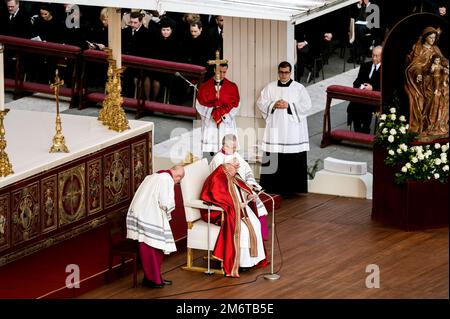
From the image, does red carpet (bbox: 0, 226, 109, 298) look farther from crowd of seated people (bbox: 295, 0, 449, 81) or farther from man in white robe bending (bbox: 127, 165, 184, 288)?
crowd of seated people (bbox: 295, 0, 449, 81)

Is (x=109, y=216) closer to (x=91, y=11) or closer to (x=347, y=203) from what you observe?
(x=347, y=203)

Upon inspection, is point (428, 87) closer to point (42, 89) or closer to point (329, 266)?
point (329, 266)

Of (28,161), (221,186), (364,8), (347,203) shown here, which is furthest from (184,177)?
(364,8)

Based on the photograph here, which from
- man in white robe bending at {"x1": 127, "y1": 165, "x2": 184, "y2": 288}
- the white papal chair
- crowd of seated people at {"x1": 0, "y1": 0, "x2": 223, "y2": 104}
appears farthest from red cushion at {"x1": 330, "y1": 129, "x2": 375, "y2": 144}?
man in white robe bending at {"x1": 127, "y1": 165, "x2": 184, "y2": 288}

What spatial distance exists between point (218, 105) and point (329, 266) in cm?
303

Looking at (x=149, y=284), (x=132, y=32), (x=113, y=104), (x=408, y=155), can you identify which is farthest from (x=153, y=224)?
(x=132, y=32)

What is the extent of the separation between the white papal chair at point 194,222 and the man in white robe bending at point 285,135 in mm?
2523

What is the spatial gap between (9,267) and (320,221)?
3625 millimetres

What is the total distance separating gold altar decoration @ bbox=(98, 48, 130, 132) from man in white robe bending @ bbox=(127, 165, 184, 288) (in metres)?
1.63

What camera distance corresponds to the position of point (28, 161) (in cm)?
1543

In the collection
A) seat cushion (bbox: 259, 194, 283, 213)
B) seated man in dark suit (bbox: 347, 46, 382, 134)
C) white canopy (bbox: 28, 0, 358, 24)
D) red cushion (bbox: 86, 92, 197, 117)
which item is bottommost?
seat cushion (bbox: 259, 194, 283, 213)

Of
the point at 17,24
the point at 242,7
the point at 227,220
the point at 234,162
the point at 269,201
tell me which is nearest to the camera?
the point at 227,220

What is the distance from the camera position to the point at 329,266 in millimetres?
15711

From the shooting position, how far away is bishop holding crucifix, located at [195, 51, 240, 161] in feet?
59.3
